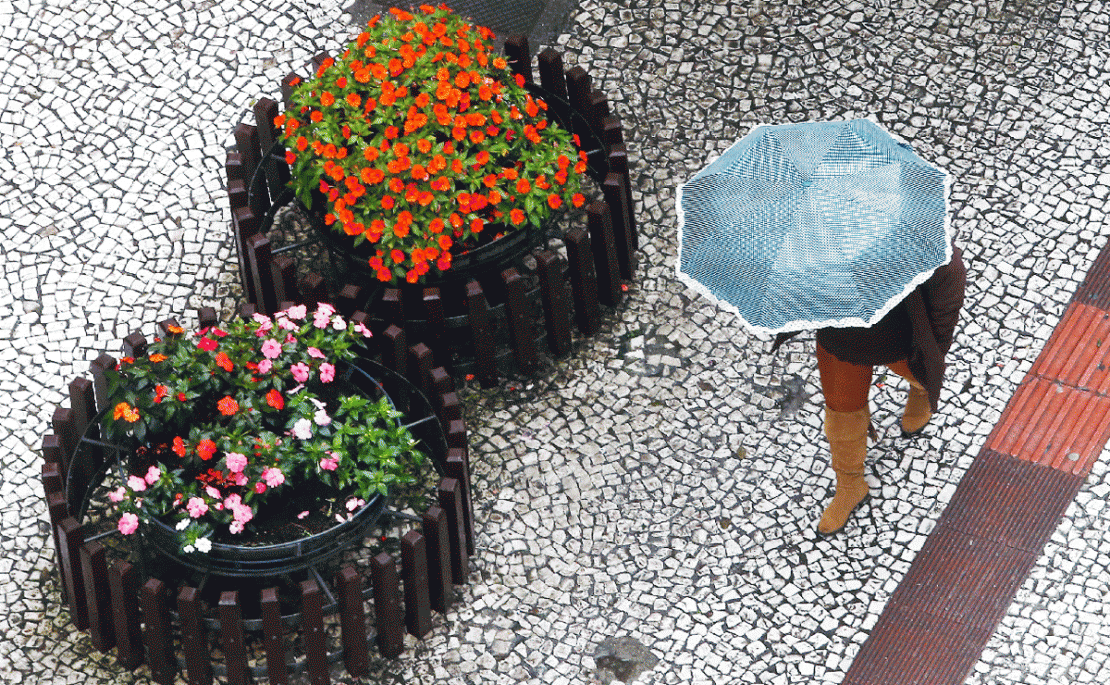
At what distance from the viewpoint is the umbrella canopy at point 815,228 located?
487cm

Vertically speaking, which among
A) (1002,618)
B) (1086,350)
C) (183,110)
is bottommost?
(1002,618)

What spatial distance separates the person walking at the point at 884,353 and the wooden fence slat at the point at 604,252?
1.25 meters

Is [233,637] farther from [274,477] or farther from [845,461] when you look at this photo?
[845,461]

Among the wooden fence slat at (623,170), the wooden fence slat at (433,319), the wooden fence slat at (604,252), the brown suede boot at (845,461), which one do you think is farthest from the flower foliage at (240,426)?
the brown suede boot at (845,461)

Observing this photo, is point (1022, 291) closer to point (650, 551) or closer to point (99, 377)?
point (650, 551)

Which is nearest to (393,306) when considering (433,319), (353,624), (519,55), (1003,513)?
(433,319)

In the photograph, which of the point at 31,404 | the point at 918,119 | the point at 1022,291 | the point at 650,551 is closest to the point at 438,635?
the point at 650,551

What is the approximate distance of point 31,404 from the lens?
643cm

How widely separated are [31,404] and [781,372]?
319cm

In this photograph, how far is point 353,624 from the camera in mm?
5410

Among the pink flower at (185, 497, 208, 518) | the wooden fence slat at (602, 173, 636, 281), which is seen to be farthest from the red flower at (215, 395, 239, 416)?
the wooden fence slat at (602, 173, 636, 281)

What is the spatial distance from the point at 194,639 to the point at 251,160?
2.23 meters

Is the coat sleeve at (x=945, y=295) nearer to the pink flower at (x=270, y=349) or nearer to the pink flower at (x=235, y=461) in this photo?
the pink flower at (x=270, y=349)

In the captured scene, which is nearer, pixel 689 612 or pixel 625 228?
pixel 689 612
